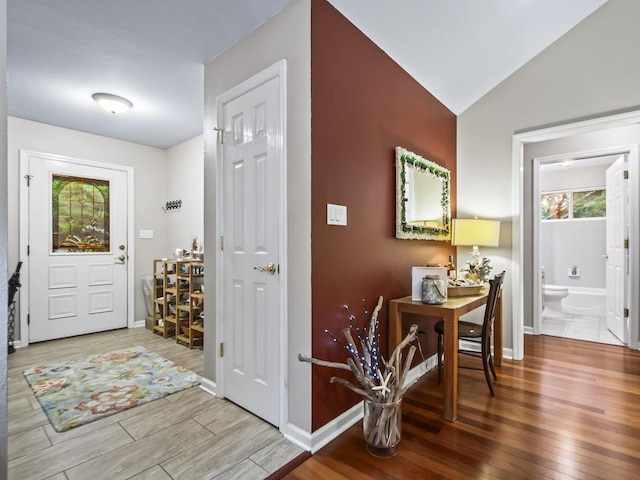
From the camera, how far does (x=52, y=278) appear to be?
3.83 meters

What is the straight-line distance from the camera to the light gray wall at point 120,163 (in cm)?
359

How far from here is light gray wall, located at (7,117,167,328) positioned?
3.59 m

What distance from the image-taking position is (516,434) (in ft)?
6.13

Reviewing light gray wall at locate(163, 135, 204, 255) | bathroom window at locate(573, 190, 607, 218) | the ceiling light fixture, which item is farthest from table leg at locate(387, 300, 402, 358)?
bathroom window at locate(573, 190, 607, 218)

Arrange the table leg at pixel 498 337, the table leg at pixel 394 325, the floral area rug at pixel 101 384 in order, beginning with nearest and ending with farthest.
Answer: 1. the floral area rug at pixel 101 384
2. the table leg at pixel 394 325
3. the table leg at pixel 498 337

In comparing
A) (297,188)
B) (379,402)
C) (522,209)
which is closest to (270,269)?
(297,188)

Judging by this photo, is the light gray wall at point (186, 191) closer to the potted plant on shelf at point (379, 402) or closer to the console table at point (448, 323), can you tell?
the console table at point (448, 323)

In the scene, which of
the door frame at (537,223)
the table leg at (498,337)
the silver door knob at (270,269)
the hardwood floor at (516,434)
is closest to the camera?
the hardwood floor at (516,434)

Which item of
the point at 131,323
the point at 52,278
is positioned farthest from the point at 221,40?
the point at 131,323

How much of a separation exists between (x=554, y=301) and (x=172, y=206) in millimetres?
5873

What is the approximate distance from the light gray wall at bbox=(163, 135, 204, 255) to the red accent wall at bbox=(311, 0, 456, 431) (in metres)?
2.65

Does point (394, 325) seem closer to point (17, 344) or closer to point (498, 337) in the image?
point (498, 337)

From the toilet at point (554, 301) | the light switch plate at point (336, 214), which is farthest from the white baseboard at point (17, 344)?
the toilet at point (554, 301)

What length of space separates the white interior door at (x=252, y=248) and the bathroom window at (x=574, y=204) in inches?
209
